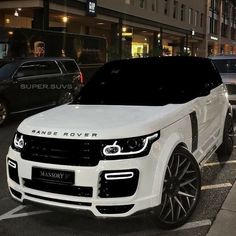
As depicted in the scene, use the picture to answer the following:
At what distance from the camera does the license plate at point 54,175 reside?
4319mm

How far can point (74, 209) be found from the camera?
431 cm

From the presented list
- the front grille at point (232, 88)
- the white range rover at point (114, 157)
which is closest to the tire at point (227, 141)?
the white range rover at point (114, 157)

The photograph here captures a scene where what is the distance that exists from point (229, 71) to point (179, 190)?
9.15m

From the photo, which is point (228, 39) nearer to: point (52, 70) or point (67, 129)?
point (52, 70)

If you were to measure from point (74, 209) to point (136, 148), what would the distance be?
0.79 m

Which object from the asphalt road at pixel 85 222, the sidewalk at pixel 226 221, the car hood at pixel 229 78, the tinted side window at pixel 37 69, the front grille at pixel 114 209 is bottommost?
the asphalt road at pixel 85 222

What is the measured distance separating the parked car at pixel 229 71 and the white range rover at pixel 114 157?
6815mm

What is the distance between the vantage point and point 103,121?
4590 millimetres

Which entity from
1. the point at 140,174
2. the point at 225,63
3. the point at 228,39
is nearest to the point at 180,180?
the point at 140,174

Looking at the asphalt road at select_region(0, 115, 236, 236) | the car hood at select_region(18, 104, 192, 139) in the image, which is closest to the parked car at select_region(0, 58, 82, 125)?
the asphalt road at select_region(0, 115, 236, 236)

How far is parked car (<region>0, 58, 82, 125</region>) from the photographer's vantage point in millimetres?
11867

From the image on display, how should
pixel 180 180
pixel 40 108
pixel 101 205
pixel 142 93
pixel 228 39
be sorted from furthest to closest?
pixel 228 39 → pixel 40 108 → pixel 142 93 → pixel 180 180 → pixel 101 205

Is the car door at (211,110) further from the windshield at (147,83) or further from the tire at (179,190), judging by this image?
the tire at (179,190)

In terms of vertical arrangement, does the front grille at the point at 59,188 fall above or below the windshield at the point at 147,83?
below
